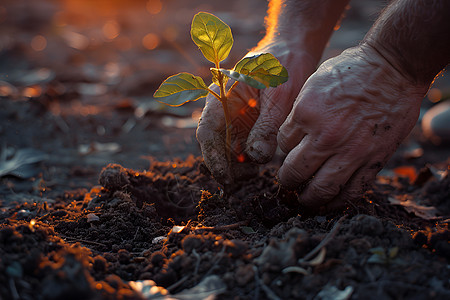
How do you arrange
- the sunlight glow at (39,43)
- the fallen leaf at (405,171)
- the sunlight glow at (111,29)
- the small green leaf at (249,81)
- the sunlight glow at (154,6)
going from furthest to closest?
the sunlight glow at (154,6) → the sunlight glow at (111,29) → the sunlight glow at (39,43) → the fallen leaf at (405,171) → the small green leaf at (249,81)

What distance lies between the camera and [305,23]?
8.24ft

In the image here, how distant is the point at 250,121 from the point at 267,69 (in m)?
0.61

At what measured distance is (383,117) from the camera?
1.78m

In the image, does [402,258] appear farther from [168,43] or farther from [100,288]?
[168,43]

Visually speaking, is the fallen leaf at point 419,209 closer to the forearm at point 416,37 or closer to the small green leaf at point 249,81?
the forearm at point 416,37

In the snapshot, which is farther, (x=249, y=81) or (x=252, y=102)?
(x=252, y=102)

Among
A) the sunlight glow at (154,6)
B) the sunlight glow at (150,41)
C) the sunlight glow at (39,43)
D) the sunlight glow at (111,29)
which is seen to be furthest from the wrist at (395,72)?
the sunlight glow at (154,6)

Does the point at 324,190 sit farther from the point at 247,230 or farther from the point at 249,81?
the point at 249,81

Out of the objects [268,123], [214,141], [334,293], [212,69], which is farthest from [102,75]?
[334,293]

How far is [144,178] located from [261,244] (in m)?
1.13

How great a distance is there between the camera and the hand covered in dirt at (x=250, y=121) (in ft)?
6.53

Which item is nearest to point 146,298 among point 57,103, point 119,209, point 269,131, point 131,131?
point 119,209

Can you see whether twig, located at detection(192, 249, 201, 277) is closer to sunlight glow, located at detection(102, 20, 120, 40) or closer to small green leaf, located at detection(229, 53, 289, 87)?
small green leaf, located at detection(229, 53, 289, 87)

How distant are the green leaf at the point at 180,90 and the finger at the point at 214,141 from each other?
328 millimetres
